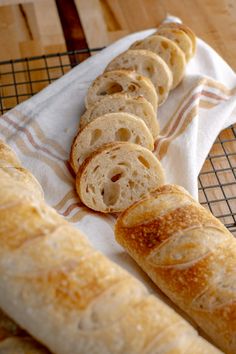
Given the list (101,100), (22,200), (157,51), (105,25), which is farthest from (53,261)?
(105,25)

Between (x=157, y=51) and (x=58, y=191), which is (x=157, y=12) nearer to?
(x=157, y=51)

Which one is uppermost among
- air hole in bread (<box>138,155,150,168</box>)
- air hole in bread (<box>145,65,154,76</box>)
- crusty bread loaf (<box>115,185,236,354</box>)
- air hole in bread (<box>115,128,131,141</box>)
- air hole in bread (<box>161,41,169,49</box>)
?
air hole in bread (<box>161,41,169,49</box>)

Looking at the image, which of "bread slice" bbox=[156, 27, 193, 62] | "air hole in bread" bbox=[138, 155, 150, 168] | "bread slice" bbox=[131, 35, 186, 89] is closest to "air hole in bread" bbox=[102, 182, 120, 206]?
"air hole in bread" bbox=[138, 155, 150, 168]

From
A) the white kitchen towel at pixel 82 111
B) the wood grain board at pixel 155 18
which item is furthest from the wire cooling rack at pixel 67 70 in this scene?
the wood grain board at pixel 155 18

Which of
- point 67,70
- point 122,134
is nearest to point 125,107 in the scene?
point 122,134

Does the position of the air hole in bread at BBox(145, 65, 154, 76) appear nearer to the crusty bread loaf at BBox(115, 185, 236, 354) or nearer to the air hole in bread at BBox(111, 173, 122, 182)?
the air hole in bread at BBox(111, 173, 122, 182)
